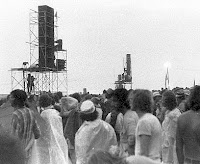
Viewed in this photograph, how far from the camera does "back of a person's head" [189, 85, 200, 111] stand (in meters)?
4.47

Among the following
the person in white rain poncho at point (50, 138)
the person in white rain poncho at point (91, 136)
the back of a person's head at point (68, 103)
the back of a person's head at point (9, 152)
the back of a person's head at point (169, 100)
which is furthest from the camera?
the back of a person's head at point (68, 103)

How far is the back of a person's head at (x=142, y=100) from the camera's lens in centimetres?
442

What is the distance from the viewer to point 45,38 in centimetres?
3628

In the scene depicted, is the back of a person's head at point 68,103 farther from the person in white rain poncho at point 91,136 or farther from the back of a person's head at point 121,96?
the person in white rain poncho at point 91,136

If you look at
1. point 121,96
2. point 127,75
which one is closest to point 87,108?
point 121,96

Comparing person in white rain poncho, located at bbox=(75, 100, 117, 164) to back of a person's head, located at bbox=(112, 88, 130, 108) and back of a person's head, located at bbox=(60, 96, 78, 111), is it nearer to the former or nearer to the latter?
back of a person's head, located at bbox=(112, 88, 130, 108)

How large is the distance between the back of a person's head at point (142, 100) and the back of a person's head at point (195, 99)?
42cm

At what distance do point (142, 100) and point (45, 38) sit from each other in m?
32.4

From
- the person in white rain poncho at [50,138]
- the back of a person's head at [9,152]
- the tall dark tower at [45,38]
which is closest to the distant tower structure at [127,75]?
the tall dark tower at [45,38]

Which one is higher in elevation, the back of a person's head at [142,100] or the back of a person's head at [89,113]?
the back of a person's head at [142,100]

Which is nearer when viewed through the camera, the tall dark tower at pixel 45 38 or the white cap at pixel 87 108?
the white cap at pixel 87 108

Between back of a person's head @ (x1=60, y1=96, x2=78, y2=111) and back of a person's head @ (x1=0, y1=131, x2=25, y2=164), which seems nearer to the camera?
back of a person's head @ (x1=0, y1=131, x2=25, y2=164)

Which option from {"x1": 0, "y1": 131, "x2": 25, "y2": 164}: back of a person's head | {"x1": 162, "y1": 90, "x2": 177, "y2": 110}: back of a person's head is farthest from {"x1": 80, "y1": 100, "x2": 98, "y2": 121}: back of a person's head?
{"x1": 0, "y1": 131, "x2": 25, "y2": 164}: back of a person's head

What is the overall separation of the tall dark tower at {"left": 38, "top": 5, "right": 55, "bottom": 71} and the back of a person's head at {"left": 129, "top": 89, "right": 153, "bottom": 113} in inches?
1240
